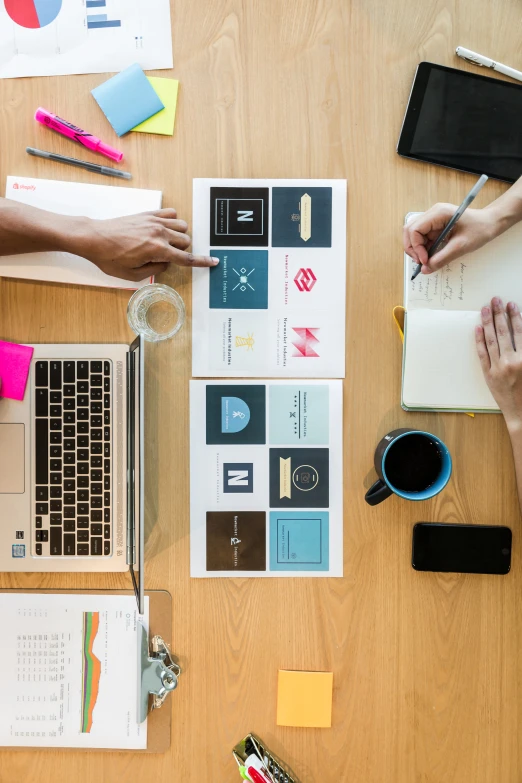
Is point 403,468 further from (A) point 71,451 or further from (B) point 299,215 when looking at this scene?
(A) point 71,451

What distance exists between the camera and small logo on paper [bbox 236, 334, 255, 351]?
102 centimetres

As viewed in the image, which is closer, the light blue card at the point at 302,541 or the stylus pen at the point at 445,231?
the stylus pen at the point at 445,231

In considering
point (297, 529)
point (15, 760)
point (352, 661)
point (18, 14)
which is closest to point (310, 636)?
point (352, 661)

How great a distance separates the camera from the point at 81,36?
1004mm

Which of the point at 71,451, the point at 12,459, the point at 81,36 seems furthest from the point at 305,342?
the point at 81,36

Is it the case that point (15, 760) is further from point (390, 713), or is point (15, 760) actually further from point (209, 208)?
point (209, 208)

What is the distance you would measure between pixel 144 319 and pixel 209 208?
0.23m

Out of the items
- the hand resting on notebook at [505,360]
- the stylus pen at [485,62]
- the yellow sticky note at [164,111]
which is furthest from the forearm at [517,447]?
the yellow sticky note at [164,111]

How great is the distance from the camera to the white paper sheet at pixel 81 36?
3.28ft

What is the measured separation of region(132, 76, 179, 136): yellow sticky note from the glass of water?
279mm

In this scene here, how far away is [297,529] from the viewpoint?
1.03 meters

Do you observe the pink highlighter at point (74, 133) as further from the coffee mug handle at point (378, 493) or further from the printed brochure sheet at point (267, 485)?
the coffee mug handle at point (378, 493)

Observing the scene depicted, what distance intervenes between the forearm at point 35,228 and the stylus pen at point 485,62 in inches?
28.3

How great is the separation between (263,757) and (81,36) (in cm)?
131
